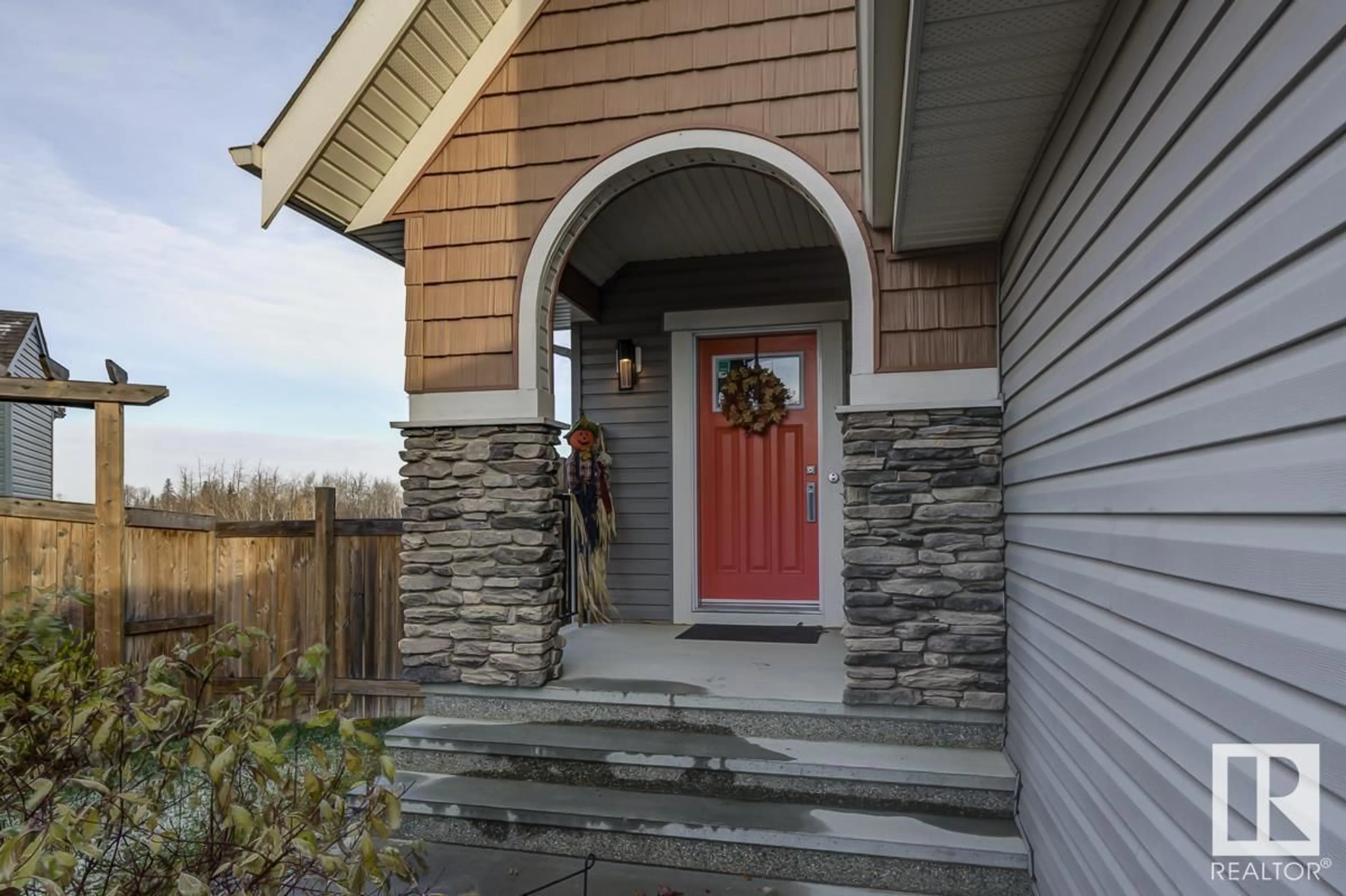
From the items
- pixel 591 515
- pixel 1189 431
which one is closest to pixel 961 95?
pixel 1189 431

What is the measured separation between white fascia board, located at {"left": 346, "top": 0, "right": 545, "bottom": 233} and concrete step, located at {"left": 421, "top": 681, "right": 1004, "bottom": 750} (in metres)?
2.53

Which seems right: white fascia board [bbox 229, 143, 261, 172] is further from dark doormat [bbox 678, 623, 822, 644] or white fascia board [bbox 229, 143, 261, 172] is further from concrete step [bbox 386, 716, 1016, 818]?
dark doormat [bbox 678, 623, 822, 644]

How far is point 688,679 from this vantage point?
367cm

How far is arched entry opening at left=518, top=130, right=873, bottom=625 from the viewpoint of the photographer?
5.06 metres

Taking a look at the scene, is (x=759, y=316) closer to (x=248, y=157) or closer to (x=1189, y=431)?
(x=248, y=157)

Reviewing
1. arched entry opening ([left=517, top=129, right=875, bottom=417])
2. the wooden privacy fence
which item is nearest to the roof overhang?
arched entry opening ([left=517, top=129, right=875, bottom=417])

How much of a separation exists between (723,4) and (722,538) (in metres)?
3.28

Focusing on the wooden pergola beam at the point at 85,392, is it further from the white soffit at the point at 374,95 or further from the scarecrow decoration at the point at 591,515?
the scarecrow decoration at the point at 591,515

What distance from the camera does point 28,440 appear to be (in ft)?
38.8

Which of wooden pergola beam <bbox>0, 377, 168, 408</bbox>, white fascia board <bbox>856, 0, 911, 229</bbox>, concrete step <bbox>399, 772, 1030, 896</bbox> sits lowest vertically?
concrete step <bbox>399, 772, 1030, 896</bbox>

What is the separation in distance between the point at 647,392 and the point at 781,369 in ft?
3.26

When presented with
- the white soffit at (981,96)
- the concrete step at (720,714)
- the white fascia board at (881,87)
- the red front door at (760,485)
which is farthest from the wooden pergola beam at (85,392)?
the white soffit at (981,96)

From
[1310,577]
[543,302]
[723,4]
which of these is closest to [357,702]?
[543,302]

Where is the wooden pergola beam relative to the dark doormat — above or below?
above
